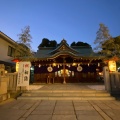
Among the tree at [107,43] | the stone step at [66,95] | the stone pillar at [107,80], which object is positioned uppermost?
the tree at [107,43]

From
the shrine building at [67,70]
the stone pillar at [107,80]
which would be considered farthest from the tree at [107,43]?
the shrine building at [67,70]

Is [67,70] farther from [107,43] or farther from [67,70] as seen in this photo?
[107,43]

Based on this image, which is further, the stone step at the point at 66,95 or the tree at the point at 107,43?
the tree at the point at 107,43

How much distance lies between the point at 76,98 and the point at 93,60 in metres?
9.39

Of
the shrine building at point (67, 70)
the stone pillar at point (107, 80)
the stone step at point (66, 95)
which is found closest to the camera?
the stone step at point (66, 95)

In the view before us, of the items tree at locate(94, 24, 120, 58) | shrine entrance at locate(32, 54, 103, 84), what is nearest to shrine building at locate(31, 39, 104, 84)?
shrine entrance at locate(32, 54, 103, 84)

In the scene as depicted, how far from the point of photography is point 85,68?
58.3 feet

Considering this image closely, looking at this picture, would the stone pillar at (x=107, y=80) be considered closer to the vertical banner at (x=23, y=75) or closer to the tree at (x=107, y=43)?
the tree at (x=107, y=43)

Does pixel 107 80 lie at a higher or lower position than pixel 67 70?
lower

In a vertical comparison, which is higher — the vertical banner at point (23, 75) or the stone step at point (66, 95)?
the vertical banner at point (23, 75)

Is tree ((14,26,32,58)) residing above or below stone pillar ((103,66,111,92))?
above

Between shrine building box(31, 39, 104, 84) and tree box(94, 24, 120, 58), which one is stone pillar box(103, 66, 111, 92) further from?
shrine building box(31, 39, 104, 84)

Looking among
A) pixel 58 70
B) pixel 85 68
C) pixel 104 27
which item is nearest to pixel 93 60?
pixel 85 68

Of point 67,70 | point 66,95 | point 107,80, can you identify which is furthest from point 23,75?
point 67,70
